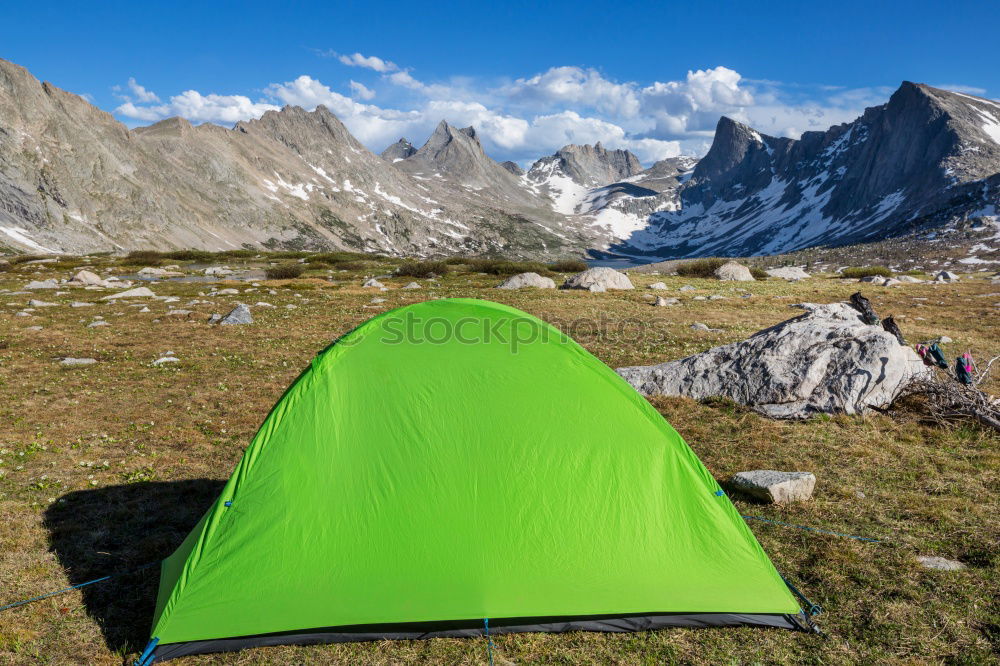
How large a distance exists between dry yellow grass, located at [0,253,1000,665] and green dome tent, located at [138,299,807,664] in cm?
33

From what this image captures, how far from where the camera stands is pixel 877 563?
7648 mm

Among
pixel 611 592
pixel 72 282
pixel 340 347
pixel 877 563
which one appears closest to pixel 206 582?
pixel 340 347

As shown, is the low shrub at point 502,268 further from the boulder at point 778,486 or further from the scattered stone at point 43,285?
Result: the boulder at point 778,486

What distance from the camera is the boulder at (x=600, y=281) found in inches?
1842

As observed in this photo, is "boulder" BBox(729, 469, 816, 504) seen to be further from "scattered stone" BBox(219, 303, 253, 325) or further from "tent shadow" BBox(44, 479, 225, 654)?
"scattered stone" BBox(219, 303, 253, 325)

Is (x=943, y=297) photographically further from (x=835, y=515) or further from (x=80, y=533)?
(x=80, y=533)

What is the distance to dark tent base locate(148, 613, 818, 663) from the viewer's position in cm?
655

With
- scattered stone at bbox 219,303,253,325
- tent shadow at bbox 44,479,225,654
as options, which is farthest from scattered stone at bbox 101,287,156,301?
tent shadow at bbox 44,479,225,654

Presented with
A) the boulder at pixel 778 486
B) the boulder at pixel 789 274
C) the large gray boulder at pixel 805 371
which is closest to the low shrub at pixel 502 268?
the boulder at pixel 789 274

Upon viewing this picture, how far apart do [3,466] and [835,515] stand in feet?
54.0

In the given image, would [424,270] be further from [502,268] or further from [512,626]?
[512,626]

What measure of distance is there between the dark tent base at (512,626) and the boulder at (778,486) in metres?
3.06

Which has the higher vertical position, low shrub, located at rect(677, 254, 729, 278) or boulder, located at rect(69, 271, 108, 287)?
low shrub, located at rect(677, 254, 729, 278)

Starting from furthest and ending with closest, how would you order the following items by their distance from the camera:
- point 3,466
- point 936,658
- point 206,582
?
1. point 3,466
2. point 206,582
3. point 936,658
